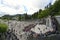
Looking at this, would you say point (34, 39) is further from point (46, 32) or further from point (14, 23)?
point (14, 23)

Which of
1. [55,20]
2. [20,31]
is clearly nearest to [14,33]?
[20,31]

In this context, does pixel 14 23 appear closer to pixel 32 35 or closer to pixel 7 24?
pixel 7 24

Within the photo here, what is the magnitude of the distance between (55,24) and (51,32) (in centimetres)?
100

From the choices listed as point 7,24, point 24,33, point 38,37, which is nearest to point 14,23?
point 7,24

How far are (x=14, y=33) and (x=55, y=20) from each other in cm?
241

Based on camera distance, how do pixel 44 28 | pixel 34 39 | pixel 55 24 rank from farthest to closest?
pixel 55 24 < pixel 44 28 < pixel 34 39

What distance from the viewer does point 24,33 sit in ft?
31.7

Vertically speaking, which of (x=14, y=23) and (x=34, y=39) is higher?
(x=14, y=23)

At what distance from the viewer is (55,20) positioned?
10.9m

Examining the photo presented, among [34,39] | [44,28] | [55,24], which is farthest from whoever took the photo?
[55,24]

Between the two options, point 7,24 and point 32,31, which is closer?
point 32,31

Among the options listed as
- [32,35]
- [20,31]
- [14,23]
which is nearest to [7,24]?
[14,23]

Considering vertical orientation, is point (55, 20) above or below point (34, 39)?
above

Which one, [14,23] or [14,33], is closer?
[14,33]
